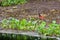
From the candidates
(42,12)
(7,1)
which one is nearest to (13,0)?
(7,1)

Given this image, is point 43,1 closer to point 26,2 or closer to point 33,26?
point 26,2

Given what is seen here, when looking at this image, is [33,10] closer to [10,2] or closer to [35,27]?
[10,2]

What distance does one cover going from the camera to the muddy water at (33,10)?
18.7 meters

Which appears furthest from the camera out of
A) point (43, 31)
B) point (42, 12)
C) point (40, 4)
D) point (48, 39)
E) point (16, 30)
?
point (40, 4)

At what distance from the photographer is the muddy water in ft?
61.3

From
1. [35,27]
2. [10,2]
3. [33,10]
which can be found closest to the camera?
[35,27]

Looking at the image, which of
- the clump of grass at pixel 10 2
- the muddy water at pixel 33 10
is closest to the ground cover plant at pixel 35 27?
the muddy water at pixel 33 10

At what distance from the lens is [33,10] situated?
1989 centimetres

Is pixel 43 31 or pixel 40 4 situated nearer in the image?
pixel 43 31

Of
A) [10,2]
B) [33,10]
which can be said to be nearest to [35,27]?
[33,10]

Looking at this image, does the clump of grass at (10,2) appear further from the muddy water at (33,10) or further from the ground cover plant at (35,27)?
the ground cover plant at (35,27)

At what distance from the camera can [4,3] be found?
2236cm

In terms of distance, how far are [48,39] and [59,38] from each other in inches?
18.7

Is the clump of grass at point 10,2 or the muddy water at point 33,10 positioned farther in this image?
the clump of grass at point 10,2
